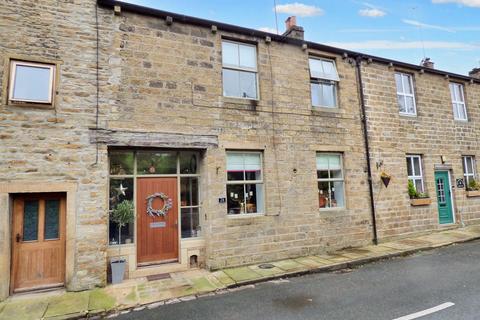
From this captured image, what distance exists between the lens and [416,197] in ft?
34.0

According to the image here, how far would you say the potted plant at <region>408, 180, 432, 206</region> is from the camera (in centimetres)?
1023

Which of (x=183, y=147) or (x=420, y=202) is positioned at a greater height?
(x=183, y=147)

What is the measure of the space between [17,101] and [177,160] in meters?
3.68

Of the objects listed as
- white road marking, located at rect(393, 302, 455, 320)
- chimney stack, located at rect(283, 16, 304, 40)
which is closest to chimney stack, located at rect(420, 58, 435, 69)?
chimney stack, located at rect(283, 16, 304, 40)

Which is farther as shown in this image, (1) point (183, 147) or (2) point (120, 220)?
(1) point (183, 147)

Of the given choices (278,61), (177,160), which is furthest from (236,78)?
(177,160)

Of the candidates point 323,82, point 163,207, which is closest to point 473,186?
point 323,82

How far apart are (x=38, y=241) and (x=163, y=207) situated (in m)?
2.73

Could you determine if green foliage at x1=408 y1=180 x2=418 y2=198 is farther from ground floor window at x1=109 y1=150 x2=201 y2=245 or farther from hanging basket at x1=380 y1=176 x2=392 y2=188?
ground floor window at x1=109 y1=150 x2=201 y2=245

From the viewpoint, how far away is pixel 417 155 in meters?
11.0

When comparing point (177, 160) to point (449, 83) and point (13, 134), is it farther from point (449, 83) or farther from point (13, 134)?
point (449, 83)

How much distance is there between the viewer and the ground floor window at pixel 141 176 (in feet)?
22.4

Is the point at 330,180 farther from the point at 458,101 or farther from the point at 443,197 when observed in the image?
the point at 458,101

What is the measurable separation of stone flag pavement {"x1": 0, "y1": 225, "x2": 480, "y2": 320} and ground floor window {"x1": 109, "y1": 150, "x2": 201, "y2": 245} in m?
1.20
